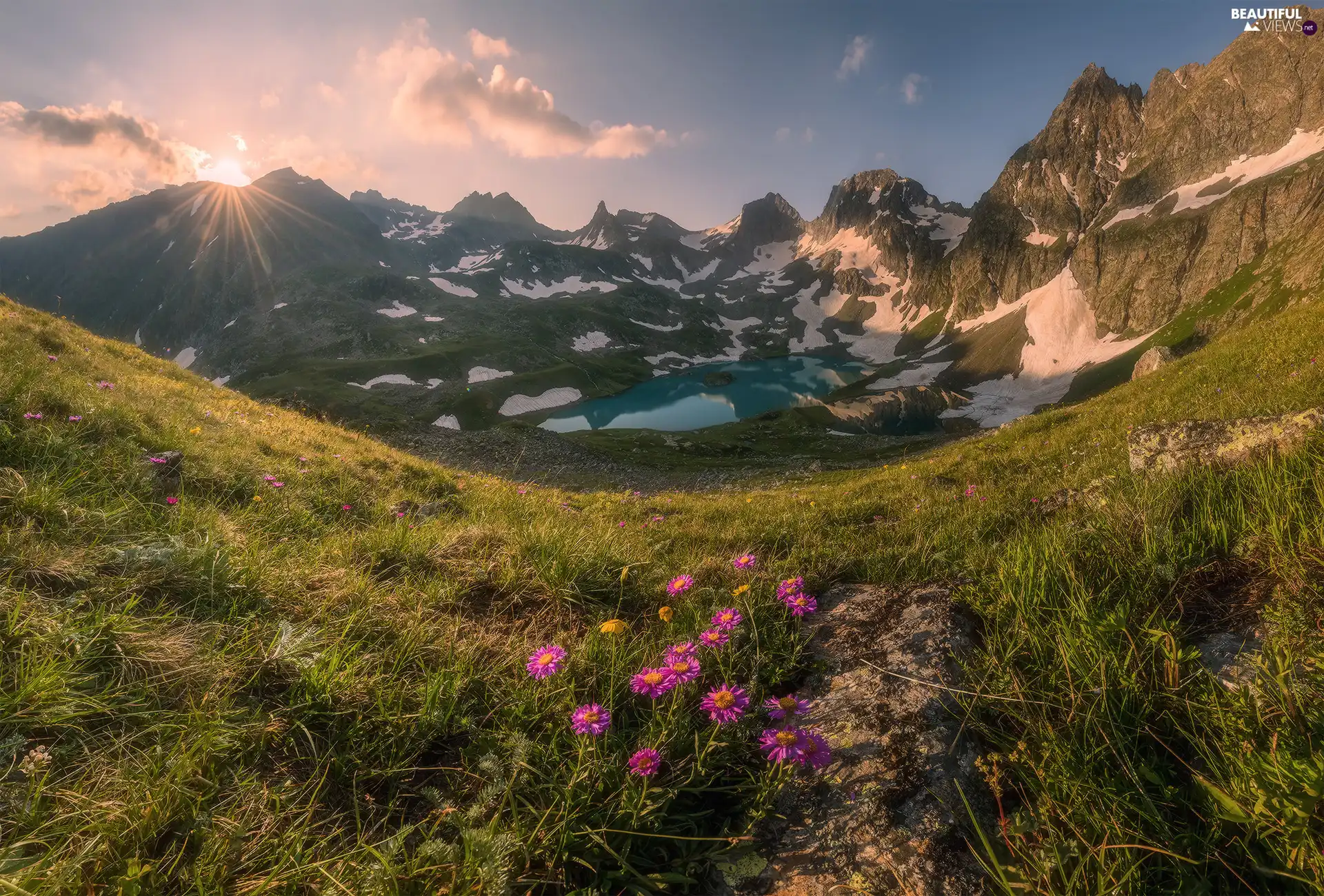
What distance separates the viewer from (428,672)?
9.87 feet

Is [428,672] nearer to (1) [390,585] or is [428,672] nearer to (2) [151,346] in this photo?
(1) [390,585]

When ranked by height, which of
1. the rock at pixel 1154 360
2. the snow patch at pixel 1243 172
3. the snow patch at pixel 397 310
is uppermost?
the snow patch at pixel 1243 172

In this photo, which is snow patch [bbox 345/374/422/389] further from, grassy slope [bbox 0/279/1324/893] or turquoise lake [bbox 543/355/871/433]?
grassy slope [bbox 0/279/1324/893]

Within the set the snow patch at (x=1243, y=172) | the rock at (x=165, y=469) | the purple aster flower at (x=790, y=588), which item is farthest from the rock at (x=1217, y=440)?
the snow patch at (x=1243, y=172)

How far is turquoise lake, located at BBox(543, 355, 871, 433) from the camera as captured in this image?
113 metres

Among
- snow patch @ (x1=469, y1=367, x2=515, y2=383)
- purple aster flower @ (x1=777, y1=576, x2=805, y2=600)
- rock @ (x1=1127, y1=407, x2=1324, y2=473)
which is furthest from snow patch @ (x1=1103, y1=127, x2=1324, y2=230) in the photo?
snow patch @ (x1=469, y1=367, x2=515, y2=383)

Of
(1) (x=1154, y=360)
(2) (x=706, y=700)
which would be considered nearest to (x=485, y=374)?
(1) (x=1154, y=360)

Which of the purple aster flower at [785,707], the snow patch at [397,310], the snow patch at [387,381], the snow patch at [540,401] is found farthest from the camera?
the snow patch at [397,310]

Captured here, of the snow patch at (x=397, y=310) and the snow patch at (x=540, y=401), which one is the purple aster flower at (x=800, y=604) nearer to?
the snow patch at (x=540, y=401)

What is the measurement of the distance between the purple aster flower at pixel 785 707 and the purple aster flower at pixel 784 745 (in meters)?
0.11

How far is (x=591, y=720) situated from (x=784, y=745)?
0.93 m

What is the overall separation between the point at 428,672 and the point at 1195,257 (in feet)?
498

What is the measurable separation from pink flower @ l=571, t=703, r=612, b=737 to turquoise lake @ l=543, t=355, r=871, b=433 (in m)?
94.6

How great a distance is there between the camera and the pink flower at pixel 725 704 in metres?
2.60
